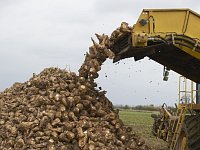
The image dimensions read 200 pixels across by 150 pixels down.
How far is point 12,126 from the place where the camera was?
7742 mm

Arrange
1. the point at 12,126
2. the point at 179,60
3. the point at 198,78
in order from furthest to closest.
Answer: the point at 198,78 → the point at 179,60 → the point at 12,126

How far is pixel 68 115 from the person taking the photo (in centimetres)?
770

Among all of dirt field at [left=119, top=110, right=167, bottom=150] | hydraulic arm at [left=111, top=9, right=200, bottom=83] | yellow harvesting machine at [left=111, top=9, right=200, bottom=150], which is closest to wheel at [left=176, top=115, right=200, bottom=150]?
yellow harvesting machine at [left=111, top=9, right=200, bottom=150]

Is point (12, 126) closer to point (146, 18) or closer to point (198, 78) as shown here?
point (146, 18)

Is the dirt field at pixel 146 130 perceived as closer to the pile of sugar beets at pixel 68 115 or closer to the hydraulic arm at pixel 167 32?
the pile of sugar beets at pixel 68 115

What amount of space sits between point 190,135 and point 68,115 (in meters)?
2.76

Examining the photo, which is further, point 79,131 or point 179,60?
point 179,60

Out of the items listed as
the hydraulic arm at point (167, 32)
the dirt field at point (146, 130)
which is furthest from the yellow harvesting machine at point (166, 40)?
the dirt field at point (146, 130)

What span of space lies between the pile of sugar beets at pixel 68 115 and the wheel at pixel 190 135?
3.76ft

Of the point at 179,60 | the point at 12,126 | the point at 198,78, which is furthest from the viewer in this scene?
the point at 198,78

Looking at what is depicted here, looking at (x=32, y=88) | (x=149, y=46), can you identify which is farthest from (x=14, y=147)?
(x=149, y=46)

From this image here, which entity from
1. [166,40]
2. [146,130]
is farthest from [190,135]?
[146,130]

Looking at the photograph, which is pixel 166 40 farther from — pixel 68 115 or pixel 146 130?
pixel 146 130

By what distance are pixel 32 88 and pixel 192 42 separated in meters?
3.29
